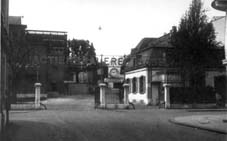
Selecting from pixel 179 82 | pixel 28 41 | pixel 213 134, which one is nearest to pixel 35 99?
pixel 28 41

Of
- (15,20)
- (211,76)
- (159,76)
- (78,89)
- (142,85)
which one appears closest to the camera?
(211,76)

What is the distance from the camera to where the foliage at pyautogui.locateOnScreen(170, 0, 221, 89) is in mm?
27016

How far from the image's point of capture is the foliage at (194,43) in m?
27.0

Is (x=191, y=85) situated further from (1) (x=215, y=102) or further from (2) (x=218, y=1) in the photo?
(2) (x=218, y=1)

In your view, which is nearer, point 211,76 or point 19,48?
point 19,48

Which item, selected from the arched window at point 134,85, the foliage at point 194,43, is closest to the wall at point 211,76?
the foliage at point 194,43

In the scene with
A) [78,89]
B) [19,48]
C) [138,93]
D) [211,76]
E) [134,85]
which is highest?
[19,48]

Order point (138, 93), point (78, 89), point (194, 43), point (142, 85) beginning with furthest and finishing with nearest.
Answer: point (78, 89) < point (138, 93) < point (142, 85) < point (194, 43)

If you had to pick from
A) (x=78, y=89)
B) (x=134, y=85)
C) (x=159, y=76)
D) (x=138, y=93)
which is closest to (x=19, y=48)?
(x=159, y=76)

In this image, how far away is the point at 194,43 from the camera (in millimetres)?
26984

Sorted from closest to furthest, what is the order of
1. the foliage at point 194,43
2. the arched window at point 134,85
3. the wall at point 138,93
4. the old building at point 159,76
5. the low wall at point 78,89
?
the foliage at point 194,43
the old building at point 159,76
the wall at point 138,93
the arched window at point 134,85
the low wall at point 78,89

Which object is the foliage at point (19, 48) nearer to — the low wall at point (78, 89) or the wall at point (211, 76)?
the wall at point (211, 76)

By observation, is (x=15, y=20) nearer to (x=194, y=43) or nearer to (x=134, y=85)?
(x=134, y=85)

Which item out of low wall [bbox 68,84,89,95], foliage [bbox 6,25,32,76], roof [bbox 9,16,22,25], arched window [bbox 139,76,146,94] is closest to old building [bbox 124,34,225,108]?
arched window [bbox 139,76,146,94]
